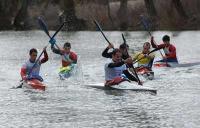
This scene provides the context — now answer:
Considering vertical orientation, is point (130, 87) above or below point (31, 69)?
below

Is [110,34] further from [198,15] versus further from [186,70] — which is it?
[186,70]

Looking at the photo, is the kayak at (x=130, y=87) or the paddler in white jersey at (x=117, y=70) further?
the paddler in white jersey at (x=117, y=70)

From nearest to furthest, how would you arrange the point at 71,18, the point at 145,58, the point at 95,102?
the point at 95,102 < the point at 145,58 < the point at 71,18

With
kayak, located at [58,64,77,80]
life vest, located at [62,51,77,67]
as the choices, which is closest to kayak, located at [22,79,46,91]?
kayak, located at [58,64,77,80]

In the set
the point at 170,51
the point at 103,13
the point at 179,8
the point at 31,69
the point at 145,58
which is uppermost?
the point at 103,13

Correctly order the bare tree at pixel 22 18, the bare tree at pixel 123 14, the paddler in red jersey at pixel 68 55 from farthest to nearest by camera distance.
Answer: the bare tree at pixel 22 18, the bare tree at pixel 123 14, the paddler in red jersey at pixel 68 55

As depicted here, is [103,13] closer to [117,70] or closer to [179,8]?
[179,8]

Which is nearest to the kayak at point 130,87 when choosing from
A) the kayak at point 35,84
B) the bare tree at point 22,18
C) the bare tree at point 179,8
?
the kayak at point 35,84

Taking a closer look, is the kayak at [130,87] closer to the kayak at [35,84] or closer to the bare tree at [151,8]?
the kayak at [35,84]

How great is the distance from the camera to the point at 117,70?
26.5 metres

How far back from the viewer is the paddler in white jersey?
26.0m

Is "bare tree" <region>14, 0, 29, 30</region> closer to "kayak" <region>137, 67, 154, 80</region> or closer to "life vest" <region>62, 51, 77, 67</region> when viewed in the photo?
"life vest" <region>62, 51, 77, 67</region>

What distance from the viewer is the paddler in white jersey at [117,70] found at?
26.0 m

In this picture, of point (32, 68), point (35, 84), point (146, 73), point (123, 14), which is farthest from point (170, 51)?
point (123, 14)
